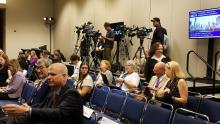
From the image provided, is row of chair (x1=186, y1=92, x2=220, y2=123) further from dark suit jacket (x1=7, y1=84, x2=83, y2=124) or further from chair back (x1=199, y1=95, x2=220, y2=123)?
dark suit jacket (x1=7, y1=84, x2=83, y2=124)

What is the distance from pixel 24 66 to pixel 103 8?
13.0ft

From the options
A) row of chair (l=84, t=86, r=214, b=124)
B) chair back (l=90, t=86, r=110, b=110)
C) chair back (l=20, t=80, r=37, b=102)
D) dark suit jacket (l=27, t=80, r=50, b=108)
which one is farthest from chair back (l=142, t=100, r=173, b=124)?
chair back (l=20, t=80, r=37, b=102)

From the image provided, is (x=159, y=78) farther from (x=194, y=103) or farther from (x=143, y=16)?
(x=143, y=16)

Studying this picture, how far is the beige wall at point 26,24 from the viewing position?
17.0m

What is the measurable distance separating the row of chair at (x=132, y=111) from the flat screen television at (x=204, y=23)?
3359 mm

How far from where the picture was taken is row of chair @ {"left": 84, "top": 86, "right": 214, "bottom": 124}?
3.33 meters

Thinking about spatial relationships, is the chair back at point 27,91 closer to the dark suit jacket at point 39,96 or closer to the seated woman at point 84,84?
the dark suit jacket at point 39,96

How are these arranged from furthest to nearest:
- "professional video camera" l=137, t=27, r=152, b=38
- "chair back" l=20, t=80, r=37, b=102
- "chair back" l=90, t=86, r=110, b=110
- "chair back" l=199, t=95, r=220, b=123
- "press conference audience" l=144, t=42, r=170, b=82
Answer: "professional video camera" l=137, t=27, r=152, b=38
"press conference audience" l=144, t=42, r=170, b=82
"chair back" l=20, t=80, r=37, b=102
"chair back" l=90, t=86, r=110, b=110
"chair back" l=199, t=95, r=220, b=123

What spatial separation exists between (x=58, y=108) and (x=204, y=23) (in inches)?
211

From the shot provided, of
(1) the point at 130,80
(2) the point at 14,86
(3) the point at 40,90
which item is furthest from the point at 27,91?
(1) the point at 130,80

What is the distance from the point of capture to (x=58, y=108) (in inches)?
119

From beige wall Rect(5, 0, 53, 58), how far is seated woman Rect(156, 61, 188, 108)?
13922mm

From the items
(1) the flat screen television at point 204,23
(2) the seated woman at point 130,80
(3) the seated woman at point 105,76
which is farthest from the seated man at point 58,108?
(1) the flat screen television at point 204,23

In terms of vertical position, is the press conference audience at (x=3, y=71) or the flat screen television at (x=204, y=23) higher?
the flat screen television at (x=204, y=23)
